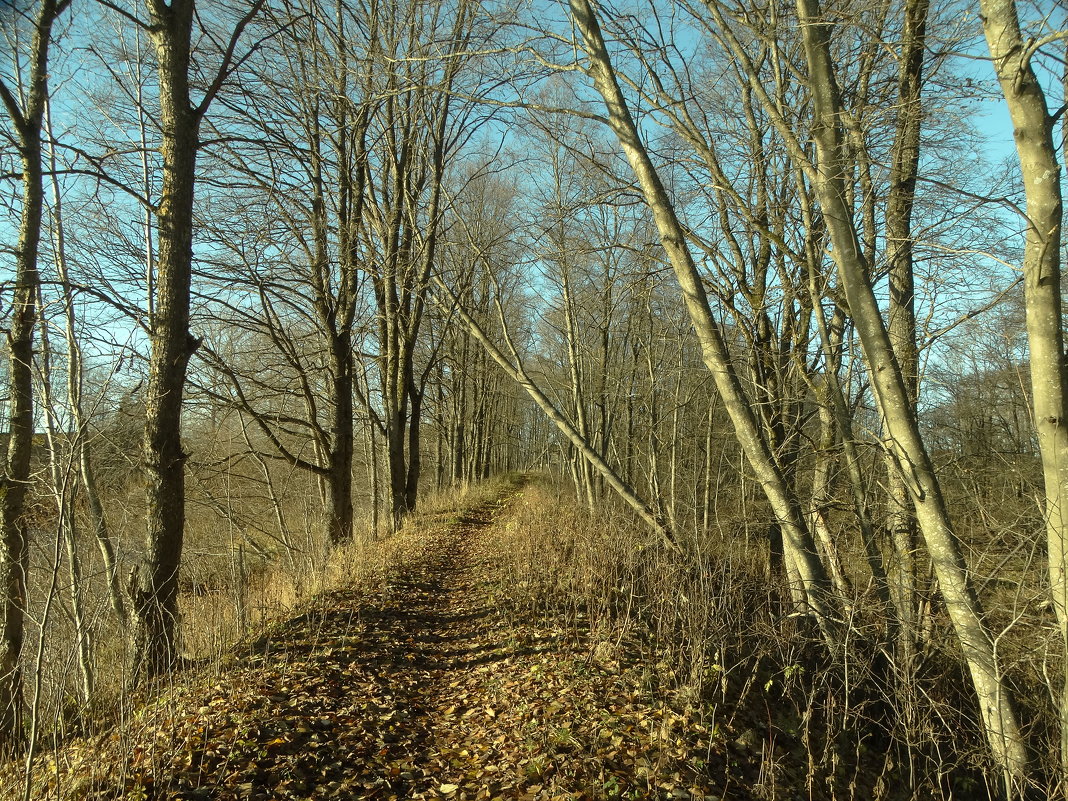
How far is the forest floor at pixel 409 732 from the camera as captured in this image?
346 centimetres

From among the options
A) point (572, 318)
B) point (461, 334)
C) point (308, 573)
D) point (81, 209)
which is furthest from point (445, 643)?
point (461, 334)

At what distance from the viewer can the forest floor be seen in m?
3.46

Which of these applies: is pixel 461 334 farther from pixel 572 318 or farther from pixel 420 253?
pixel 420 253

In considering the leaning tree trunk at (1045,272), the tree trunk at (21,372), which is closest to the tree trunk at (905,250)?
the leaning tree trunk at (1045,272)

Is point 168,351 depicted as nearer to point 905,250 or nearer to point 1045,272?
point 1045,272

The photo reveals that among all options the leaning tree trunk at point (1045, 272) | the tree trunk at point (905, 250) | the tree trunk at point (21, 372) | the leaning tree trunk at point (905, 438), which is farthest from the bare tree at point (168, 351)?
the tree trunk at point (905, 250)

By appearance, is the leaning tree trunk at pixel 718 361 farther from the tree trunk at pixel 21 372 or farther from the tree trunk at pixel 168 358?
the tree trunk at pixel 21 372

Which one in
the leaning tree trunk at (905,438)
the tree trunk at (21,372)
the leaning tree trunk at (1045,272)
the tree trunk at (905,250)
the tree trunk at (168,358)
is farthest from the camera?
the tree trunk at (905,250)

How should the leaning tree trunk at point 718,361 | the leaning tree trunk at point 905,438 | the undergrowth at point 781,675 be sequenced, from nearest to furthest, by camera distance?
the leaning tree trunk at point 905,438 → the undergrowth at point 781,675 → the leaning tree trunk at point 718,361

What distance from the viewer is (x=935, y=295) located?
5.72 metres

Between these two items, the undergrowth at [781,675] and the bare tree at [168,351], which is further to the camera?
the bare tree at [168,351]

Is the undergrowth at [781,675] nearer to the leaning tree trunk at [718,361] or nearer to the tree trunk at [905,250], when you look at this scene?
the leaning tree trunk at [718,361]

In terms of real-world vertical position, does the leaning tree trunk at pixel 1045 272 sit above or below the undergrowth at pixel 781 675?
above

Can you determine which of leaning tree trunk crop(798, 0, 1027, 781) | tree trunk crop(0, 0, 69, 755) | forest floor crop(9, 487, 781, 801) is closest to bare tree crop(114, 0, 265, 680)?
forest floor crop(9, 487, 781, 801)
